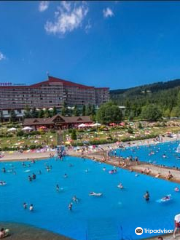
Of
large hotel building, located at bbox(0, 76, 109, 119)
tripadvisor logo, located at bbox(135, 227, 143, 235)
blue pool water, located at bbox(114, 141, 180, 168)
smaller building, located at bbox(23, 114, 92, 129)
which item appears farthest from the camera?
large hotel building, located at bbox(0, 76, 109, 119)

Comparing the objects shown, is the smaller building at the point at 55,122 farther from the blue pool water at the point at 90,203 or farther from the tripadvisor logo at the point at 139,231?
the tripadvisor logo at the point at 139,231

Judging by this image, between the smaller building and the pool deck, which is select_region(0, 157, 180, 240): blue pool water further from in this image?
the smaller building

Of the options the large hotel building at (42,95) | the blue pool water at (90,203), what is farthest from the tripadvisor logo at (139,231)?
the large hotel building at (42,95)

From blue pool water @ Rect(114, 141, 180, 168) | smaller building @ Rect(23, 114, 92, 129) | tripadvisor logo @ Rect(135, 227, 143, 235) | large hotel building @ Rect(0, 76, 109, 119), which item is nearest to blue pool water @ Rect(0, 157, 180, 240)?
tripadvisor logo @ Rect(135, 227, 143, 235)

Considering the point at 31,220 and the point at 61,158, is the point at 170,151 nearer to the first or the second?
the point at 61,158

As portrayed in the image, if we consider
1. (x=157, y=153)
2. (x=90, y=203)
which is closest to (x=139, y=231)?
(x=90, y=203)

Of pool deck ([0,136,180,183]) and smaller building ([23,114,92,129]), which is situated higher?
smaller building ([23,114,92,129])

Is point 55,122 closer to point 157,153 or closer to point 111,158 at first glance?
point 157,153
